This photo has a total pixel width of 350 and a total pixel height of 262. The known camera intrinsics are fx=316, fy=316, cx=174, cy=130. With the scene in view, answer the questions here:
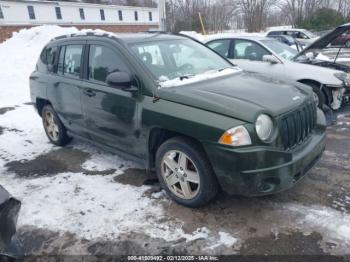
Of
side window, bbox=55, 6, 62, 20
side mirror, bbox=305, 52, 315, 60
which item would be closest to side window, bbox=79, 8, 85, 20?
side window, bbox=55, 6, 62, 20

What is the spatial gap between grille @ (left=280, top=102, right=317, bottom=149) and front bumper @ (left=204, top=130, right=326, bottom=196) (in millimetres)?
124

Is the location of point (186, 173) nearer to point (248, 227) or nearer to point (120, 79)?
point (248, 227)

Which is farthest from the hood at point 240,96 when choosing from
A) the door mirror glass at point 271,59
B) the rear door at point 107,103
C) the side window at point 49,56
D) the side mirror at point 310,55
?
the side mirror at point 310,55

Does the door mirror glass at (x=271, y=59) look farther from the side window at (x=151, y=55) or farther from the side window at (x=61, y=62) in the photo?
the side window at (x=61, y=62)

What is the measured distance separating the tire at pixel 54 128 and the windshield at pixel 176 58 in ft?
7.26

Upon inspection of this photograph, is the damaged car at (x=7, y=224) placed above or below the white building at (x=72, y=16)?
below

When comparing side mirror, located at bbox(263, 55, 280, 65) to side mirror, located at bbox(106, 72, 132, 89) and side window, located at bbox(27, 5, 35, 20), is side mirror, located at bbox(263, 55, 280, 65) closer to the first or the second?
side mirror, located at bbox(106, 72, 132, 89)

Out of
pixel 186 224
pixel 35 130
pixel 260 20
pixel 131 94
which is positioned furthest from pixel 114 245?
pixel 260 20

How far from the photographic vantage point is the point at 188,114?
9.97 ft

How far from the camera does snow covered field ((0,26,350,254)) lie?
2.90 m

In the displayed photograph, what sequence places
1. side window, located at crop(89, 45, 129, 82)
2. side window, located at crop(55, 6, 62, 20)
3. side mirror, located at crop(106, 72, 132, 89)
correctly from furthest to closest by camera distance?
1. side window, located at crop(55, 6, 62, 20)
2. side window, located at crop(89, 45, 129, 82)
3. side mirror, located at crop(106, 72, 132, 89)

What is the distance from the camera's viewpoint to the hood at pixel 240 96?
9.41ft

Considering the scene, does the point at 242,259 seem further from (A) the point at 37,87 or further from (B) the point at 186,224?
(A) the point at 37,87

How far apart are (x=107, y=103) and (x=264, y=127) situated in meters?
1.94
